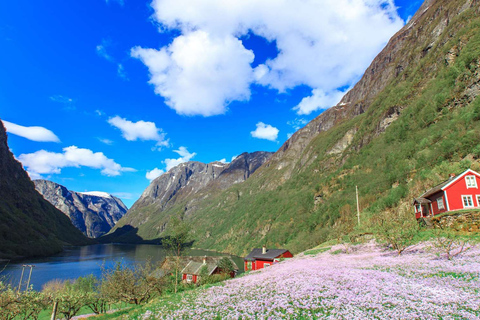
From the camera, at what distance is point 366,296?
1295 cm

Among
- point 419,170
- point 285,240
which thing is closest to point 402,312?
point 419,170

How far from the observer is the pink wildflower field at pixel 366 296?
10.9 metres

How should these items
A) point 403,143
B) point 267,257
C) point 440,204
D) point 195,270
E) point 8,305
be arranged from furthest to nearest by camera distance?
point 403,143 < point 195,270 < point 267,257 < point 440,204 < point 8,305

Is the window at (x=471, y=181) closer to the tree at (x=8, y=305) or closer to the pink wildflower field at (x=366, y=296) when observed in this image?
the pink wildflower field at (x=366, y=296)

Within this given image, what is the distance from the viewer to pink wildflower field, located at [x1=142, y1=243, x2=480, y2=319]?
10.9 metres

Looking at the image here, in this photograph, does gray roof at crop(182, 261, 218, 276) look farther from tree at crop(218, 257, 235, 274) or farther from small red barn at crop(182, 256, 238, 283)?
tree at crop(218, 257, 235, 274)

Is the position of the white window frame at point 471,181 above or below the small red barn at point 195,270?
above

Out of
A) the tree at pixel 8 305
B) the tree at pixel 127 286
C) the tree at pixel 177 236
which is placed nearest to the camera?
the tree at pixel 8 305

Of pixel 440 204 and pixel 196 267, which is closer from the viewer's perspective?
pixel 440 204

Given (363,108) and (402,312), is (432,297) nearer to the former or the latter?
(402,312)

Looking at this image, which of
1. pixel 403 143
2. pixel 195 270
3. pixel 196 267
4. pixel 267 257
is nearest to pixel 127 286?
pixel 195 270

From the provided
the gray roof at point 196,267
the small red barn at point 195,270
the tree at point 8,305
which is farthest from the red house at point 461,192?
the tree at point 8,305

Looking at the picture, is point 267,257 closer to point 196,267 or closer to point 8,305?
point 196,267

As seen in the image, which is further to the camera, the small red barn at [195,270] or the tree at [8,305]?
the small red barn at [195,270]
